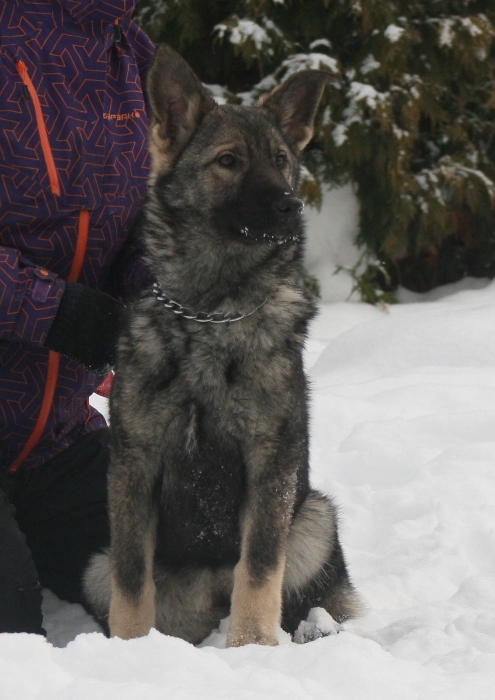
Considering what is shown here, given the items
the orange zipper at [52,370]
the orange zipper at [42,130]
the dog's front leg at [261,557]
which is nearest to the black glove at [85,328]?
the orange zipper at [52,370]

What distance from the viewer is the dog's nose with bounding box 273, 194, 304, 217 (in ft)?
8.43

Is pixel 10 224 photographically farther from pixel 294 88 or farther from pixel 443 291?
pixel 443 291

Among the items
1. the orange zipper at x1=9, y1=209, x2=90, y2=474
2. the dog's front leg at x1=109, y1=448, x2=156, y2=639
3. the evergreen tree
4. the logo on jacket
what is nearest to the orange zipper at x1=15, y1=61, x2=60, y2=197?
the orange zipper at x1=9, y1=209, x2=90, y2=474

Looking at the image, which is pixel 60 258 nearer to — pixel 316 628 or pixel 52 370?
pixel 52 370

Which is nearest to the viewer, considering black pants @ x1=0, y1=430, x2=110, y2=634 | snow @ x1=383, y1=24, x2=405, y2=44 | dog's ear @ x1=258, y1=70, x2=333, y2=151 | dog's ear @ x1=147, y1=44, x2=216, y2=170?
dog's ear @ x1=147, y1=44, x2=216, y2=170

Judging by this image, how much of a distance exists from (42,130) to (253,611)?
1.52 meters

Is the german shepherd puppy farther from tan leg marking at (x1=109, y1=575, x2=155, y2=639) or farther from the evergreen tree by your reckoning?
the evergreen tree

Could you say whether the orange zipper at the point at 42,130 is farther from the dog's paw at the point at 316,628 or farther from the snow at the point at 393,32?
the snow at the point at 393,32

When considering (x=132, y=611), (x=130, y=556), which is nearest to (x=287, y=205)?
(x=130, y=556)

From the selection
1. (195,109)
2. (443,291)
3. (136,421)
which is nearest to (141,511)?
(136,421)

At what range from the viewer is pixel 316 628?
9.32 ft

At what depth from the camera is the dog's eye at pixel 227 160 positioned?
2.77 meters

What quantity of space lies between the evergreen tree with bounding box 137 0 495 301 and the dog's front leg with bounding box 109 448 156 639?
405 centimetres

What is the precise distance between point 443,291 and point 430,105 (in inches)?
69.1
